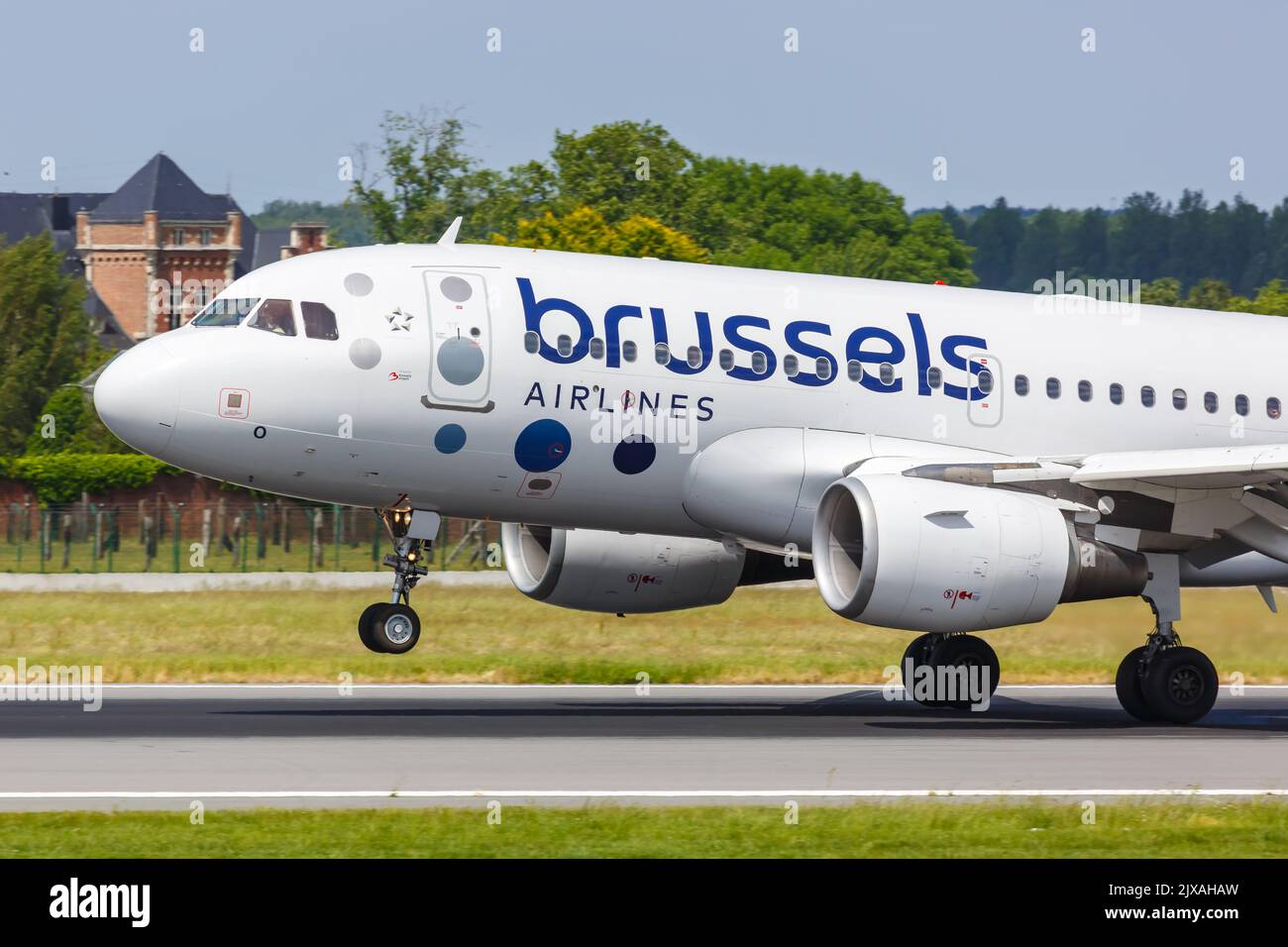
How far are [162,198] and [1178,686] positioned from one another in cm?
13028

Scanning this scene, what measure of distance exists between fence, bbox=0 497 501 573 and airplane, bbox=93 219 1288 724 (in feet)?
76.8

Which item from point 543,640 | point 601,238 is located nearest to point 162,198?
point 601,238

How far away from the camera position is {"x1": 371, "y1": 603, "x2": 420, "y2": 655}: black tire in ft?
66.1

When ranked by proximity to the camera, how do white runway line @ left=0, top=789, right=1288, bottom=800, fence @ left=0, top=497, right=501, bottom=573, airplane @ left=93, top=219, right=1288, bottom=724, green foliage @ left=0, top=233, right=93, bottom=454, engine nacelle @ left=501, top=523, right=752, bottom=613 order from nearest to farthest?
white runway line @ left=0, top=789, right=1288, bottom=800
airplane @ left=93, top=219, right=1288, bottom=724
engine nacelle @ left=501, top=523, right=752, bottom=613
fence @ left=0, top=497, right=501, bottom=573
green foliage @ left=0, top=233, right=93, bottom=454

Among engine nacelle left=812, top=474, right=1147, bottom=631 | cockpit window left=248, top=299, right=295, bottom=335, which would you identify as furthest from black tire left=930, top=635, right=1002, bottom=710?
cockpit window left=248, top=299, right=295, bottom=335

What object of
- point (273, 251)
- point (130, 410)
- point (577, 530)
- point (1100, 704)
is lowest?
point (1100, 704)

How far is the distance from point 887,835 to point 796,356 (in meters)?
9.18

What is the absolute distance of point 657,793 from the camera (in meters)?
15.4

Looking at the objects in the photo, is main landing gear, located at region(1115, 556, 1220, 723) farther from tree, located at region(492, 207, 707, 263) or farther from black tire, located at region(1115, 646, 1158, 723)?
tree, located at region(492, 207, 707, 263)

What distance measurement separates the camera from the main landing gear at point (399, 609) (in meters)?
20.2

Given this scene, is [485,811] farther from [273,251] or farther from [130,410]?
[273,251]

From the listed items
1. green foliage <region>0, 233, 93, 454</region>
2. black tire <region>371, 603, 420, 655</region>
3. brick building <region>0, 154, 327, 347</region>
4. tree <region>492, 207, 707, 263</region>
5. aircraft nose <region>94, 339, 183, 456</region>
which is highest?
brick building <region>0, 154, 327, 347</region>

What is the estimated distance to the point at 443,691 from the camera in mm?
25031
